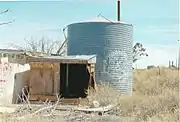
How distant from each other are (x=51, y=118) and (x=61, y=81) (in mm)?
8906

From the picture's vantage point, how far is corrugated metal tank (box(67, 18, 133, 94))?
19219mm

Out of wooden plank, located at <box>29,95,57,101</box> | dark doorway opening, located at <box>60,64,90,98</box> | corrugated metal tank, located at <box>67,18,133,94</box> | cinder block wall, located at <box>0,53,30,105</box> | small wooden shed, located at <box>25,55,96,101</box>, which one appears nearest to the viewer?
cinder block wall, located at <box>0,53,30,105</box>

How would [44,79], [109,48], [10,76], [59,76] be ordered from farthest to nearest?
1. [109,48]
2. [44,79]
3. [59,76]
4. [10,76]

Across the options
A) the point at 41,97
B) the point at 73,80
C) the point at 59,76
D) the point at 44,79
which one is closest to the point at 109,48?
the point at 73,80

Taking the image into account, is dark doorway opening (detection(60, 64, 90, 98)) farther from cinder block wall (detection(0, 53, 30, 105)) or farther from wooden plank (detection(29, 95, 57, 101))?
cinder block wall (detection(0, 53, 30, 105))

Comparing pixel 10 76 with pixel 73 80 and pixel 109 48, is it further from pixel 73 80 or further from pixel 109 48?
pixel 109 48

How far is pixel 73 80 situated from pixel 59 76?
144 centimetres

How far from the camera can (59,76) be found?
18625 mm

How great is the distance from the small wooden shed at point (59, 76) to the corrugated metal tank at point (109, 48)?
27.6 inches

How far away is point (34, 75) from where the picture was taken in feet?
61.2

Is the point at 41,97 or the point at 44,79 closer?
the point at 41,97

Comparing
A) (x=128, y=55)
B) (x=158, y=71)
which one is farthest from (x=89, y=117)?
(x=158, y=71)

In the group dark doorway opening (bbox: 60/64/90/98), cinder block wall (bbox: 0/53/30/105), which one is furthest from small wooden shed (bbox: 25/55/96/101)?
cinder block wall (bbox: 0/53/30/105)

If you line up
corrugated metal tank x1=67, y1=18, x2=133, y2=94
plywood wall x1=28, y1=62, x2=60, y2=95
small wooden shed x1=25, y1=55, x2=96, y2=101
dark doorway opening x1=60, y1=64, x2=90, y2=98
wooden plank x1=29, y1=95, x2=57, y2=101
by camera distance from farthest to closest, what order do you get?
dark doorway opening x1=60, y1=64, x2=90, y2=98 → corrugated metal tank x1=67, y1=18, x2=133, y2=94 → plywood wall x1=28, y1=62, x2=60, y2=95 → wooden plank x1=29, y1=95, x2=57, y2=101 → small wooden shed x1=25, y1=55, x2=96, y2=101
